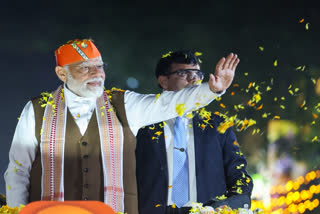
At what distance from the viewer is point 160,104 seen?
3.43m

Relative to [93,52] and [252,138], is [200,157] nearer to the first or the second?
[93,52]

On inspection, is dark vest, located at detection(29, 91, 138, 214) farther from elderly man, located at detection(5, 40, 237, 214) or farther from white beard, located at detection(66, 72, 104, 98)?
white beard, located at detection(66, 72, 104, 98)

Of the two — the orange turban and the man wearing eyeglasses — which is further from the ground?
the orange turban

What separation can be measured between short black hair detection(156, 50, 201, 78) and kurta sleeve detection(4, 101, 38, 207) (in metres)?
1.00

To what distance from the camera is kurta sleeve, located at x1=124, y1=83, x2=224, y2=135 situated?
3244 millimetres

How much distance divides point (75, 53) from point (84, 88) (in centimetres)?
28

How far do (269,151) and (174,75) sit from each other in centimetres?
778

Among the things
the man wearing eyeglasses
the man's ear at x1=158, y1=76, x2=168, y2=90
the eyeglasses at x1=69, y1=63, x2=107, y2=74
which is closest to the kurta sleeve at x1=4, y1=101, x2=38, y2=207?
the eyeglasses at x1=69, y1=63, x2=107, y2=74

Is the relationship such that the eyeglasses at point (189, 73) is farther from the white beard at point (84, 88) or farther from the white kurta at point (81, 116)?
the white beard at point (84, 88)

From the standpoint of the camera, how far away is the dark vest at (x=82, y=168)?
335 cm

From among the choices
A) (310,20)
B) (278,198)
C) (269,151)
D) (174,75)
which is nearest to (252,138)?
(269,151)

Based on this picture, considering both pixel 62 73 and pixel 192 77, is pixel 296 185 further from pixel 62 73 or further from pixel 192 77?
pixel 62 73

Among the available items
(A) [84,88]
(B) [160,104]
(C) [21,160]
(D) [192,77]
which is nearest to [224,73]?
(B) [160,104]

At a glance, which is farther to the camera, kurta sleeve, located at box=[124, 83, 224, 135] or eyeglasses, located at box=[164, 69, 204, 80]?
eyeglasses, located at box=[164, 69, 204, 80]
